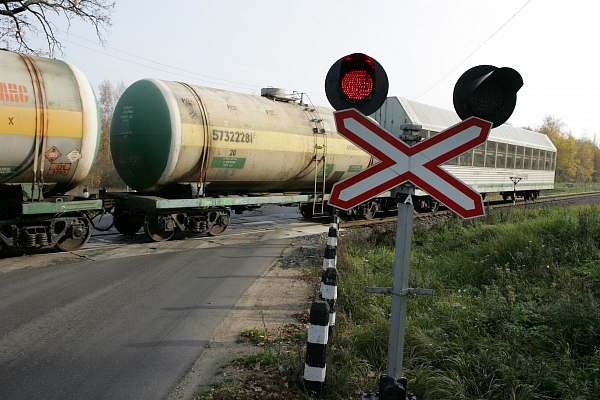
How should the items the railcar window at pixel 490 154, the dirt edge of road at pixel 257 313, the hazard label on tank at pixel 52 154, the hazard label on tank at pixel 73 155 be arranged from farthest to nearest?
the railcar window at pixel 490 154, the hazard label on tank at pixel 73 155, the hazard label on tank at pixel 52 154, the dirt edge of road at pixel 257 313

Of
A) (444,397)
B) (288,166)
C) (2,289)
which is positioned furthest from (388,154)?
(288,166)

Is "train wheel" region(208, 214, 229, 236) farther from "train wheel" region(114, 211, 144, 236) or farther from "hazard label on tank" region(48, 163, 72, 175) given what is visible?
"hazard label on tank" region(48, 163, 72, 175)

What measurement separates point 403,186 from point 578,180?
84.0m

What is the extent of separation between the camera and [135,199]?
9930 millimetres

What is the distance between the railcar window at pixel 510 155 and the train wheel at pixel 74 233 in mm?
16992

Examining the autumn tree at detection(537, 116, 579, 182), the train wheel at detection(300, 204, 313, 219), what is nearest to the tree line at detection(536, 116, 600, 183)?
the autumn tree at detection(537, 116, 579, 182)

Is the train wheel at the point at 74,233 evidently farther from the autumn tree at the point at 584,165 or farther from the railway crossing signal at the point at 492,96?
the autumn tree at the point at 584,165

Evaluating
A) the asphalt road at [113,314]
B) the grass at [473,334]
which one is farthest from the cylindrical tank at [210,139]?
the grass at [473,334]

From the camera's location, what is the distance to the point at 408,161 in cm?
259

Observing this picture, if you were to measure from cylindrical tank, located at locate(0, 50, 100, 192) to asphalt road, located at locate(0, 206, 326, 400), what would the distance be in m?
1.64

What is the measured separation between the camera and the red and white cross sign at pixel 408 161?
251 centimetres

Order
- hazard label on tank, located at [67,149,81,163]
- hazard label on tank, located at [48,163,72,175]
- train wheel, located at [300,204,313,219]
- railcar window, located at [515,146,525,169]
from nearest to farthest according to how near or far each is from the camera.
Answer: hazard label on tank, located at [48,163,72,175] → hazard label on tank, located at [67,149,81,163] → train wheel, located at [300,204,313,219] → railcar window, located at [515,146,525,169]

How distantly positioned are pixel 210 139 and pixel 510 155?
1476 centimetres

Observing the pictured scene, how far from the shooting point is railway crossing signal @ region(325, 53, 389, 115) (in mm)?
2938
